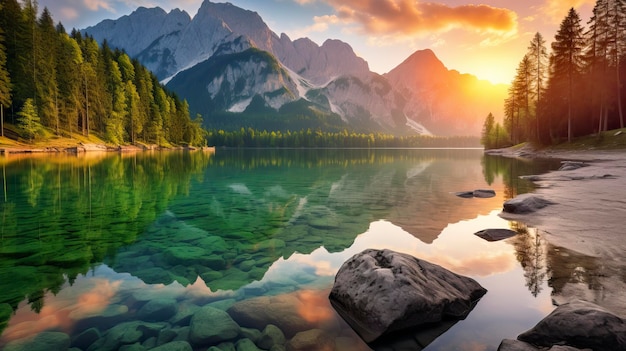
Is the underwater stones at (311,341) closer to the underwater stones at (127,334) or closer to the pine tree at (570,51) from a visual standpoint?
the underwater stones at (127,334)

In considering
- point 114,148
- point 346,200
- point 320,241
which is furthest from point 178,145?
point 320,241

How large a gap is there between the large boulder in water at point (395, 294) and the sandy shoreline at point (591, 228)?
231 centimetres

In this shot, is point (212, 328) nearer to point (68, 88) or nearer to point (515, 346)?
point (515, 346)

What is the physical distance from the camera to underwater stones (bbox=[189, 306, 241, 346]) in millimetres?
5953

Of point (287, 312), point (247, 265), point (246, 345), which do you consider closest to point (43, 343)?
point (246, 345)

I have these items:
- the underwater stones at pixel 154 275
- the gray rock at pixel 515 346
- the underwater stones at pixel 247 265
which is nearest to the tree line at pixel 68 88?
the underwater stones at pixel 154 275

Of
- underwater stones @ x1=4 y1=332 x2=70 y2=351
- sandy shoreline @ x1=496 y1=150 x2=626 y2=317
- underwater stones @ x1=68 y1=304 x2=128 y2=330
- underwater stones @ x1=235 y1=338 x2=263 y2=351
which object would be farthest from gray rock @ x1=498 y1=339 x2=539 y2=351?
underwater stones @ x1=4 y1=332 x2=70 y2=351

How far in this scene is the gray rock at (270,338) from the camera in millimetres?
5852

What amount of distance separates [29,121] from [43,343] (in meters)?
81.1

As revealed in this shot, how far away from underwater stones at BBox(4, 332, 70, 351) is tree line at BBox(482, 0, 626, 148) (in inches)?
2947

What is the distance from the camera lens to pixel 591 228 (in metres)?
12.4

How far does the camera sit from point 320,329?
6352mm

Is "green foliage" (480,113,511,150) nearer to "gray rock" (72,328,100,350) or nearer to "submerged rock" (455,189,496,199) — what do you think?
"submerged rock" (455,189,496,199)

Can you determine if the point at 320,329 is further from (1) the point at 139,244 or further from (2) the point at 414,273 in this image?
(1) the point at 139,244
